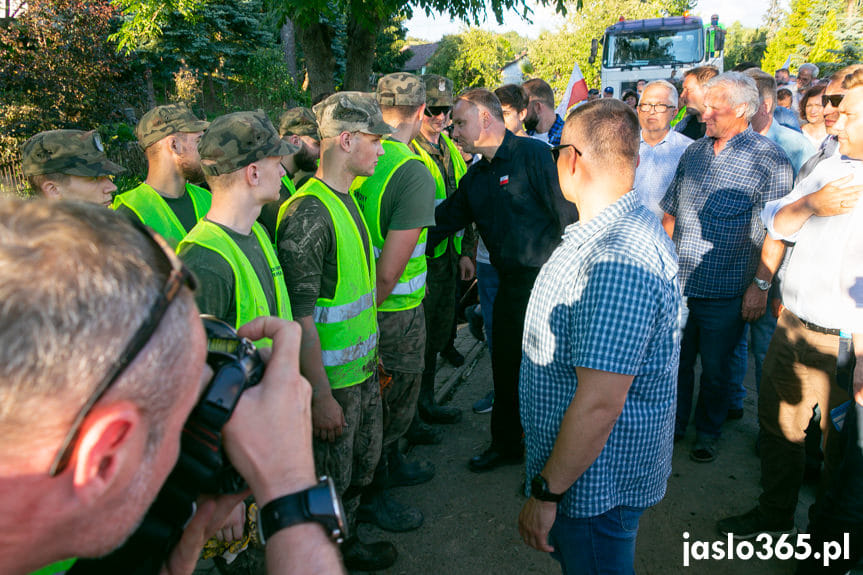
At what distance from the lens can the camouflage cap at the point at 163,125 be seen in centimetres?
343

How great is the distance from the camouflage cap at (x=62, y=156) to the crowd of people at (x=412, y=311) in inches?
0.7

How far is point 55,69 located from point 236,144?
13.4 metres

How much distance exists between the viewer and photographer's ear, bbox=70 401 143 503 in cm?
70

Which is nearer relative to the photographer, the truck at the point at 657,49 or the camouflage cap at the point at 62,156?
the camouflage cap at the point at 62,156

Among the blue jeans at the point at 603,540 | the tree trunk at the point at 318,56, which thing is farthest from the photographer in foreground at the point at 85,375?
the tree trunk at the point at 318,56

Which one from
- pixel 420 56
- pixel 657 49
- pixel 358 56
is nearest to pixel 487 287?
pixel 358 56

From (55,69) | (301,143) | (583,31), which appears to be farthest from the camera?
(583,31)

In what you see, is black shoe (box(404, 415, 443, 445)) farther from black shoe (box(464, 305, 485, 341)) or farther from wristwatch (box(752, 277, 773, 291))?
wristwatch (box(752, 277, 773, 291))

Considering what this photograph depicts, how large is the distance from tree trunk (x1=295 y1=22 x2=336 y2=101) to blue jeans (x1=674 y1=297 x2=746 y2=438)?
899 centimetres

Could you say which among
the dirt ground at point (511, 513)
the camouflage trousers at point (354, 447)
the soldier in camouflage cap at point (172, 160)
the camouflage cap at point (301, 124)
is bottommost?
the dirt ground at point (511, 513)

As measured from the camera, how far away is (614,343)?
64.1 inches

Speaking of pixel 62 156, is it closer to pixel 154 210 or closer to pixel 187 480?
pixel 154 210

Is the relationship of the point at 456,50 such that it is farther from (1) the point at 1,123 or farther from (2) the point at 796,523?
(2) the point at 796,523

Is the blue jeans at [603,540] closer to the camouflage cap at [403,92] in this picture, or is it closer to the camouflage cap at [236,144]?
the camouflage cap at [236,144]
